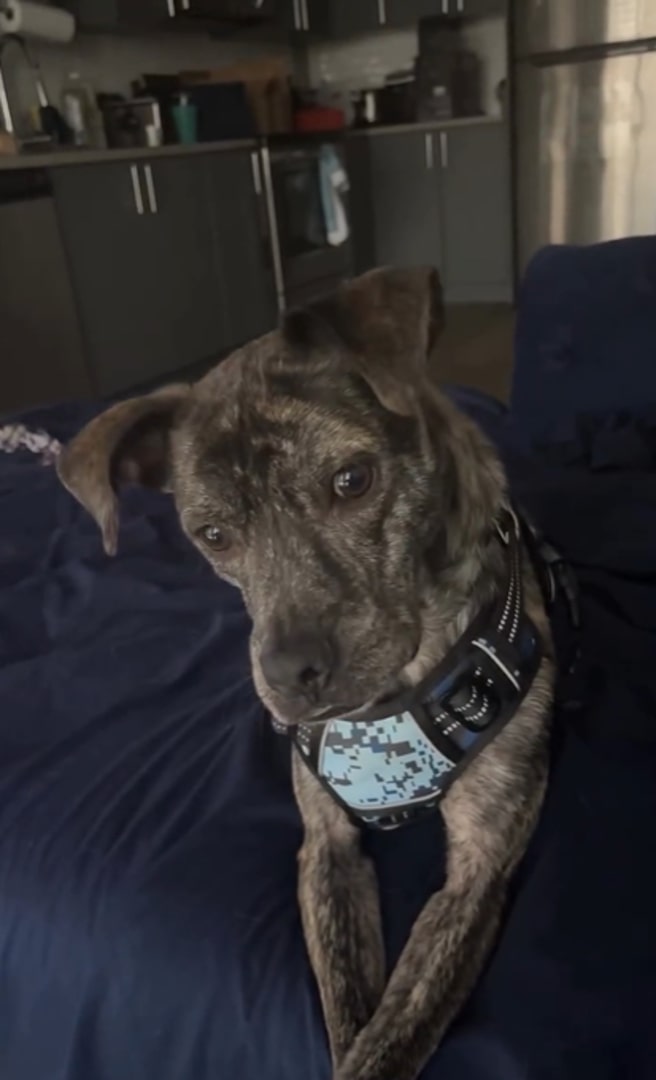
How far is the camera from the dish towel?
23.1 ft

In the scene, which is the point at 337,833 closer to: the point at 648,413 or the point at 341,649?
the point at 341,649

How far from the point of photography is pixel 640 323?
270cm

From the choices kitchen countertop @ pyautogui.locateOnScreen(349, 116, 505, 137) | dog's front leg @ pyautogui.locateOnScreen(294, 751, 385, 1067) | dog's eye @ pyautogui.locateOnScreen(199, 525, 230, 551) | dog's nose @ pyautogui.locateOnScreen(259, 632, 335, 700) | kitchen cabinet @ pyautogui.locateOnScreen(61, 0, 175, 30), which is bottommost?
dog's front leg @ pyautogui.locateOnScreen(294, 751, 385, 1067)

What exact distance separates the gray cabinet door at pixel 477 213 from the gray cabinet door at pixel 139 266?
251 cm

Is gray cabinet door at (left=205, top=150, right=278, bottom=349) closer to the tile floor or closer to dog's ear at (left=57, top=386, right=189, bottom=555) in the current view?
the tile floor

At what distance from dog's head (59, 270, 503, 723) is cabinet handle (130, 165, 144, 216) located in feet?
15.3

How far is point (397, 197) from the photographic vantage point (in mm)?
7980

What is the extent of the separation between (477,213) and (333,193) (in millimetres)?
1266

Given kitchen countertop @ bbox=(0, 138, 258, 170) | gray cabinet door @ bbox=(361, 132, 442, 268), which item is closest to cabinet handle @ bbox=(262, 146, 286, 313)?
kitchen countertop @ bbox=(0, 138, 258, 170)

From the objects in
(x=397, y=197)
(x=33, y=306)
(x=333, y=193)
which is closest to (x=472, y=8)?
(x=397, y=197)

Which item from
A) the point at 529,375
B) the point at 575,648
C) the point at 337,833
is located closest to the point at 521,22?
the point at 529,375

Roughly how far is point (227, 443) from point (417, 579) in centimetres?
→ 32

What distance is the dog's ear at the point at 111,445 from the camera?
1.37 m

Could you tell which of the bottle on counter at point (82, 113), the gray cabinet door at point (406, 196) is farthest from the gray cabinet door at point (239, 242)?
the gray cabinet door at point (406, 196)
